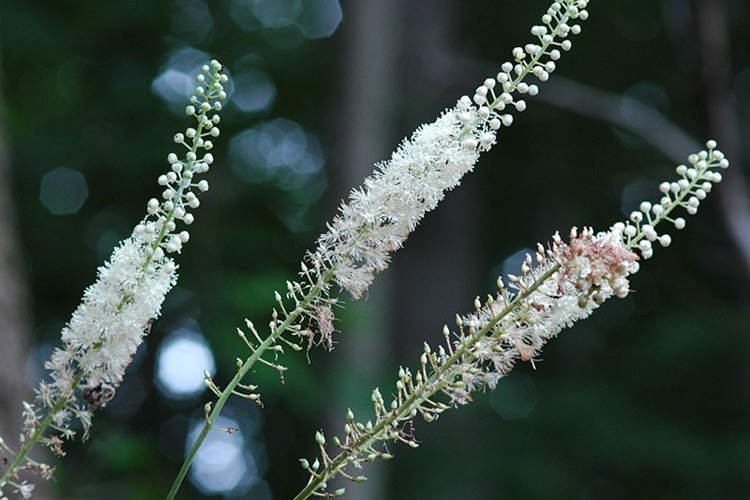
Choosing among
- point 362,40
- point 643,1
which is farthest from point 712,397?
point 362,40

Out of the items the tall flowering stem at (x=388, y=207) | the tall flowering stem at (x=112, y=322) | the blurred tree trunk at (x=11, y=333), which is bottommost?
the tall flowering stem at (x=112, y=322)

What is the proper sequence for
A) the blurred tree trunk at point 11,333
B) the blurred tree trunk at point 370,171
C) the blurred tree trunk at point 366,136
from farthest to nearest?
the blurred tree trunk at point 370,171 < the blurred tree trunk at point 366,136 < the blurred tree trunk at point 11,333

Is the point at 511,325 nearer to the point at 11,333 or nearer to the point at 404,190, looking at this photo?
the point at 404,190

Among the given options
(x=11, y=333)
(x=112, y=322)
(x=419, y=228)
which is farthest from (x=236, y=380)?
(x=419, y=228)

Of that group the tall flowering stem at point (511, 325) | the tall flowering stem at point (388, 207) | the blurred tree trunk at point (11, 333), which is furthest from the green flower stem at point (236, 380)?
the blurred tree trunk at point (11, 333)

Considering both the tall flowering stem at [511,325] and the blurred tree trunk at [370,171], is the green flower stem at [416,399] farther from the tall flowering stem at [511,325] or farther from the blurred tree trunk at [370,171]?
the blurred tree trunk at [370,171]
